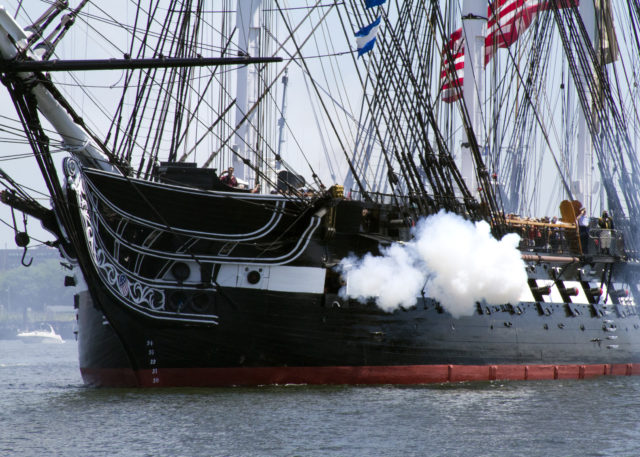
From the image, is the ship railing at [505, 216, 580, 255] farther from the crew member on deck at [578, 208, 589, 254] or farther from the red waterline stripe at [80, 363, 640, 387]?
the red waterline stripe at [80, 363, 640, 387]

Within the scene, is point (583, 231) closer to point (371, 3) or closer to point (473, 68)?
point (473, 68)

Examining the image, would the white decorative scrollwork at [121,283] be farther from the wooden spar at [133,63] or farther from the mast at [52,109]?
the wooden spar at [133,63]

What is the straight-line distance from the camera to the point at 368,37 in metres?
33.5

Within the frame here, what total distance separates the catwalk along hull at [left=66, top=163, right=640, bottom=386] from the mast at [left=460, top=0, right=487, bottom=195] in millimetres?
11287

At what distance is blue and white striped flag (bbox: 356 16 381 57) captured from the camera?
110 feet

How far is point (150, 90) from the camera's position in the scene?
3169 cm

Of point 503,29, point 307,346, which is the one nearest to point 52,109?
point 307,346

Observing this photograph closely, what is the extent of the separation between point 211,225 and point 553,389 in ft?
34.6

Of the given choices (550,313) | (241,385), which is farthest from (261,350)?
(550,313)

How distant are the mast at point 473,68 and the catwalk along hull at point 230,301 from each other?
1129 centimetres

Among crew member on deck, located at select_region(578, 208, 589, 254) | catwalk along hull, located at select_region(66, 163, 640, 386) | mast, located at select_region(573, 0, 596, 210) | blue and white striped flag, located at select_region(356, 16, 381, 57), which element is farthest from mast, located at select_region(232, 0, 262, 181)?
mast, located at select_region(573, 0, 596, 210)

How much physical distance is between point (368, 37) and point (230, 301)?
1125 cm

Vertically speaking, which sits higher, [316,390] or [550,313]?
[550,313]

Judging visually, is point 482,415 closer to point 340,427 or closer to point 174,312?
point 340,427
